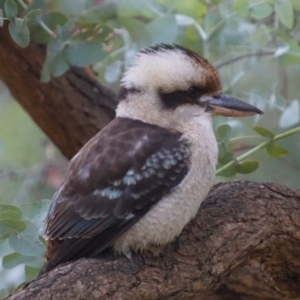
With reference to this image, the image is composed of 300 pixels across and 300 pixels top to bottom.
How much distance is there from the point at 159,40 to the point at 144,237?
2.80 feet

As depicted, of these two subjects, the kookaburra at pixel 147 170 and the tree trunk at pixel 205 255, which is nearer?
the tree trunk at pixel 205 255

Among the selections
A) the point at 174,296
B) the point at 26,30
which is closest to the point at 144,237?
the point at 174,296

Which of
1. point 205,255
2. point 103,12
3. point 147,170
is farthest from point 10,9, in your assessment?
point 205,255

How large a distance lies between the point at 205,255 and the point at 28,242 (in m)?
0.51

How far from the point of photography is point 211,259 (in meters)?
2.12

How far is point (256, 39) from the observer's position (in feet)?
9.59

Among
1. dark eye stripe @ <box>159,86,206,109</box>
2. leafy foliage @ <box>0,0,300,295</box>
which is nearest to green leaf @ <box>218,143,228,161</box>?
leafy foliage @ <box>0,0,300,295</box>

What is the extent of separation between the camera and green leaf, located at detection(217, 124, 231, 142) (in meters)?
2.56

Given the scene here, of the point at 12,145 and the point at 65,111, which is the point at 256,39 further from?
the point at 12,145

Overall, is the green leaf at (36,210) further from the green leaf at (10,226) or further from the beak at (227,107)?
the beak at (227,107)

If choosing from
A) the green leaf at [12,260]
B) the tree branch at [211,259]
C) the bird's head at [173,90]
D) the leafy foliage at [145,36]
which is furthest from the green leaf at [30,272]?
the bird's head at [173,90]

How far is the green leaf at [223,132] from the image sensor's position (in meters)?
2.56

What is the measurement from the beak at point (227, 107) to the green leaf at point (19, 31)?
0.63 meters

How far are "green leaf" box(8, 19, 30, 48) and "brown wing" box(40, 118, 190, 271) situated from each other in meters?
0.50
